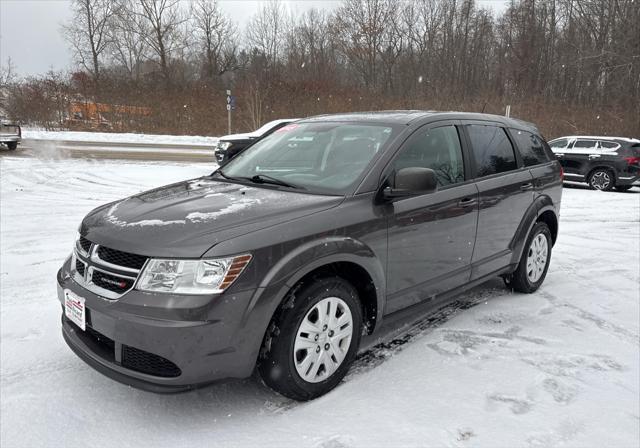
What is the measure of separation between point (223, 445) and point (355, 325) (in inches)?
39.6

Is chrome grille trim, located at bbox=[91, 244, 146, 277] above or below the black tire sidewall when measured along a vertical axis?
above

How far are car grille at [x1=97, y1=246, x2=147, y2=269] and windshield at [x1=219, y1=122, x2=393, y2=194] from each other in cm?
116

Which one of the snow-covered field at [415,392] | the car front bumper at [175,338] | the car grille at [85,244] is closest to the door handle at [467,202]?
the snow-covered field at [415,392]

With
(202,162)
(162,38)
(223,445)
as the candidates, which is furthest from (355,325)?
(162,38)

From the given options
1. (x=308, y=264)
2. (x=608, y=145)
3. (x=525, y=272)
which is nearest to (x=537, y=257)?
(x=525, y=272)

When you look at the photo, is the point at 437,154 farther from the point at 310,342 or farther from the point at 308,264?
the point at 310,342

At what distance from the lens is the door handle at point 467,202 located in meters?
3.67

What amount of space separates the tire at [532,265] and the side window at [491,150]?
0.76 m

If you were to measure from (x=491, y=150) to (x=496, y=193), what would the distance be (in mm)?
413

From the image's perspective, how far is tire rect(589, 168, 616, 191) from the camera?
1396cm

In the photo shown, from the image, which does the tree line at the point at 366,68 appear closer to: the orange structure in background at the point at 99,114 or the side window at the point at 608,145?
the orange structure in background at the point at 99,114

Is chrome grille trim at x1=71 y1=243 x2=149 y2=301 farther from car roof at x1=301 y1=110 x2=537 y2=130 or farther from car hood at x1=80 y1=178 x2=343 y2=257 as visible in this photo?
car roof at x1=301 y1=110 x2=537 y2=130

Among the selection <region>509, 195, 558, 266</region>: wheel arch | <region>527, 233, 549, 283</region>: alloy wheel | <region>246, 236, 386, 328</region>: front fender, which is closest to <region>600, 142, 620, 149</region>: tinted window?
<region>509, 195, 558, 266</region>: wheel arch

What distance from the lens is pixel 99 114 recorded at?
3291cm
